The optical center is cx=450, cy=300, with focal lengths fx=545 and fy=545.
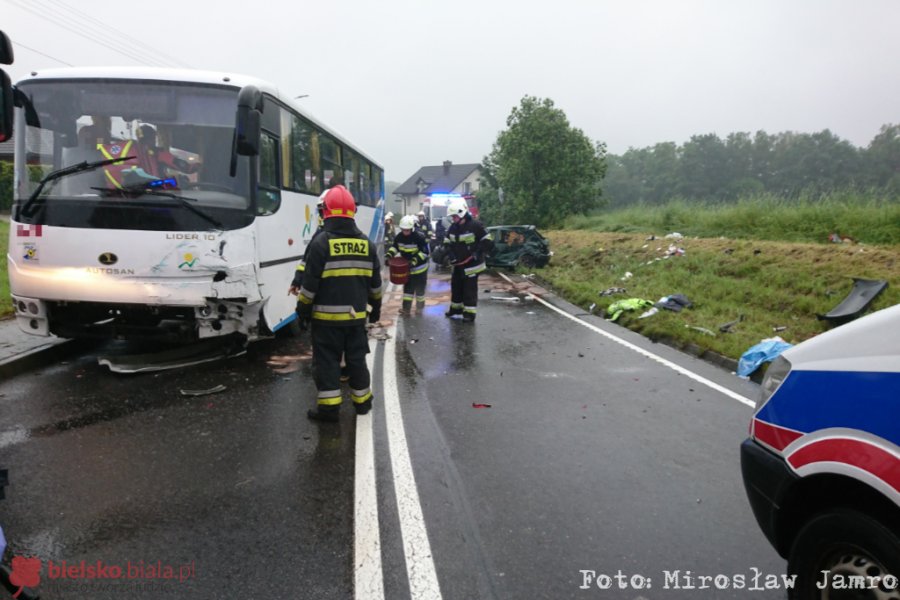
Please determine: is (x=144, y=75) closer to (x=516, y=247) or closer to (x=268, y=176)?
(x=268, y=176)

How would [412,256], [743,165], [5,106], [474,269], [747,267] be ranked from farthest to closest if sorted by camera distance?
[743,165]
[747,267]
[412,256]
[474,269]
[5,106]

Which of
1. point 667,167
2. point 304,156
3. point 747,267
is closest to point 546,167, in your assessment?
point 747,267

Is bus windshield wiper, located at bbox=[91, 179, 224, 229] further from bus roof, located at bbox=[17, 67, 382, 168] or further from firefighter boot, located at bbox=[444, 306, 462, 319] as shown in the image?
firefighter boot, located at bbox=[444, 306, 462, 319]

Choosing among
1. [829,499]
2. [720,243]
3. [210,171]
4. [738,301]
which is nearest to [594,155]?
[720,243]

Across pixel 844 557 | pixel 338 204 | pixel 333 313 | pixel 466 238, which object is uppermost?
pixel 338 204

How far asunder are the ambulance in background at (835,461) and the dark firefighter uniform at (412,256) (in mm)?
8272

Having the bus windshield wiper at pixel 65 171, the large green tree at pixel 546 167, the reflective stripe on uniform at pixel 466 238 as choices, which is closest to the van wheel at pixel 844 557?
the bus windshield wiper at pixel 65 171

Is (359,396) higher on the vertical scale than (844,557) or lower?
lower

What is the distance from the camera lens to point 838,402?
1.95 m

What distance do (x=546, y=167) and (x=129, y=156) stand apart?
36.9m

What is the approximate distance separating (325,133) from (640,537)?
8.08 metres

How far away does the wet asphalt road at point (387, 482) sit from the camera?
276 centimetres

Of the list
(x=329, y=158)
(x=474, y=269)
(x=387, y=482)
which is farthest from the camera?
(x=329, y=158)

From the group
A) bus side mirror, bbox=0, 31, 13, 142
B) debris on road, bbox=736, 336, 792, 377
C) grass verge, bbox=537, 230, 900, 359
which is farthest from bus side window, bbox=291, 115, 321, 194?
debris on road, bbox=736, 336, 792, 377
